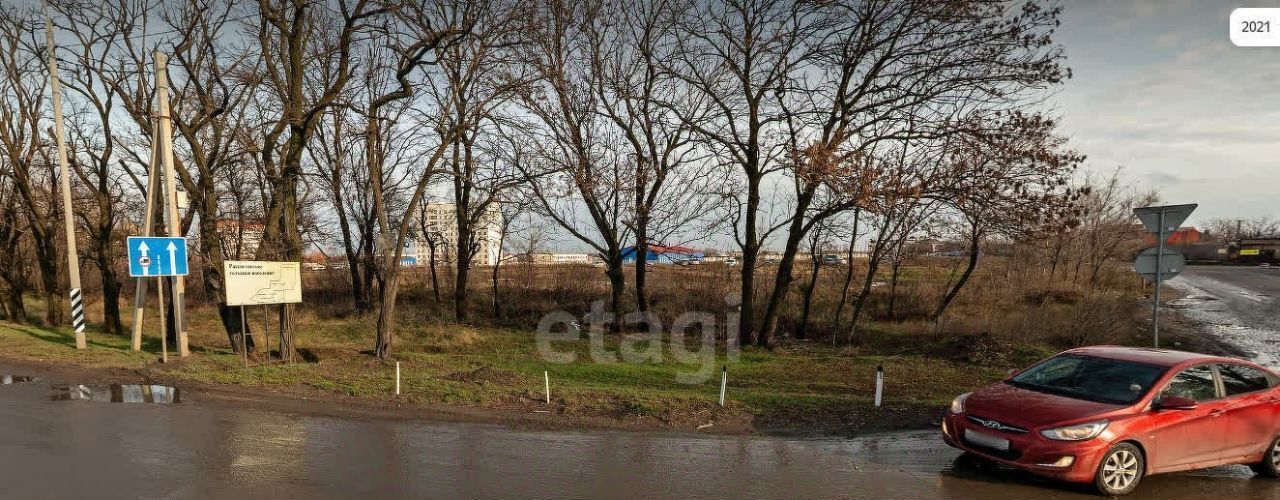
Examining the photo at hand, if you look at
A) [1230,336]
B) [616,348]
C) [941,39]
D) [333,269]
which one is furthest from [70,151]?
[1230,336]

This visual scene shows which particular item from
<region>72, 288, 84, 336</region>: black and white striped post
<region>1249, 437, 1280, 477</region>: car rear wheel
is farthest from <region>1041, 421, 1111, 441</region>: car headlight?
<region>72, 288, 84, 336</region>: black and white striped post

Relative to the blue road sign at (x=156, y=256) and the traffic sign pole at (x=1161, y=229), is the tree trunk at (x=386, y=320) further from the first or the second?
the traffic sign pole at (x=1161, y=229)

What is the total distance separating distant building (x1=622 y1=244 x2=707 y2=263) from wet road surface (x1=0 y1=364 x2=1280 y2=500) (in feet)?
51.7

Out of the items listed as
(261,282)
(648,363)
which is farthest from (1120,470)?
(261,282)

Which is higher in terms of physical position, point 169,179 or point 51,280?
point 169,179

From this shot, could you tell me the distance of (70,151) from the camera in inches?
906

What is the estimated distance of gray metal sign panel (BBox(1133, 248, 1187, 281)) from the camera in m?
11.7

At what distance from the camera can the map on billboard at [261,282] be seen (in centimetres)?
1569

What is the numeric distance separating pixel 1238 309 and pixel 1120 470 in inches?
1136

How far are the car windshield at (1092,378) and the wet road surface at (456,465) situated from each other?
40.7 inches

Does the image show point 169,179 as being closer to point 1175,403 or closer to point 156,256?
point 156,256

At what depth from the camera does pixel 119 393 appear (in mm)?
11984

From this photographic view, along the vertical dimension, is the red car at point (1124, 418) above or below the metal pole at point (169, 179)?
below

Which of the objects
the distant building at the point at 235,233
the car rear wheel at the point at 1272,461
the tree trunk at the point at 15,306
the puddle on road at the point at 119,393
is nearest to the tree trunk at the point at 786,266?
the car rear wheel at the point at 1272,461
